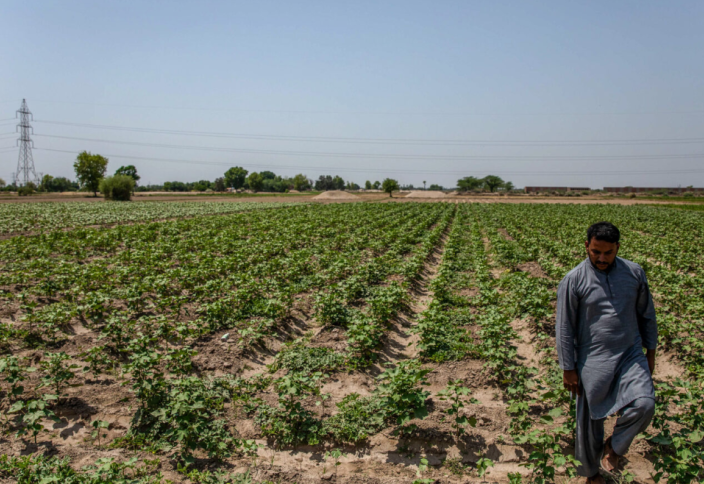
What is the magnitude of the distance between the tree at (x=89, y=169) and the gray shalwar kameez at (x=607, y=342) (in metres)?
79.8

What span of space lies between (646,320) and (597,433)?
0.97 metres

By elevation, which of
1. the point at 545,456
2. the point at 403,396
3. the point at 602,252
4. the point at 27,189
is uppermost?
the point at 27,189

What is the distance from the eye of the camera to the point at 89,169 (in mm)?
68750

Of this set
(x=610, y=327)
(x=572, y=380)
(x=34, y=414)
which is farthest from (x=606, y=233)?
(x=34, y=414)

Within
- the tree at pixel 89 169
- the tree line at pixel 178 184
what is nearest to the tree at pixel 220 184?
the tree line at pixel 178 184

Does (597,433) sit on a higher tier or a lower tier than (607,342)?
lower

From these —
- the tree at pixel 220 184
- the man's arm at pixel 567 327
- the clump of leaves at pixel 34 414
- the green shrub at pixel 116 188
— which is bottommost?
the clump of leaves at pixel 34 414

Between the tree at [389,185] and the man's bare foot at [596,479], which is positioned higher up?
the tree at [389,185]

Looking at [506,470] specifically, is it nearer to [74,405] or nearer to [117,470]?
[117,470]

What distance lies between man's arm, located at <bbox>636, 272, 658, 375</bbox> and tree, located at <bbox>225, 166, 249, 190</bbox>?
145153mm

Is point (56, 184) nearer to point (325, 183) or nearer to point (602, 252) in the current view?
point (325, 183)

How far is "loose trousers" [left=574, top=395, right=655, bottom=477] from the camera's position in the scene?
2889mm

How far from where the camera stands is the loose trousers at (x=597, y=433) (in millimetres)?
2889

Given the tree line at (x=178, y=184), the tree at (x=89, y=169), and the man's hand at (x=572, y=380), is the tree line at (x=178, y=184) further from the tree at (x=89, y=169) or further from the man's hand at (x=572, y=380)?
the man's hand at (x=572, y=380)
